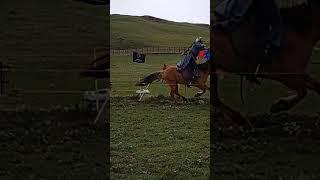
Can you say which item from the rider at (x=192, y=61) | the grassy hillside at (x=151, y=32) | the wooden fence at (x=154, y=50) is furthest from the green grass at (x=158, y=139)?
the grassy hillside at (x=151, y=32)

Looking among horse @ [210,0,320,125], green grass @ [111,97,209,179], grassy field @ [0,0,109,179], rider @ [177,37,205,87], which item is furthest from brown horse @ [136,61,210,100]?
grassy field @ [0,0,109,179]

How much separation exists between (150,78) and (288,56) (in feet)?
17.5

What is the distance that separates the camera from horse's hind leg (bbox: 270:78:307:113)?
288 inches

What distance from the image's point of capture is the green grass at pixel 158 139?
19.7 feet

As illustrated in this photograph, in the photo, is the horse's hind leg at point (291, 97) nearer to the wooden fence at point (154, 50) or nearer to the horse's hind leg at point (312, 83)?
the horse's hind leg at point (312, 83)

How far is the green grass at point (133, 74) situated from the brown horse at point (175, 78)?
118 millimetres

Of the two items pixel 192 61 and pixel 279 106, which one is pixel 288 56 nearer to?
pixel 279 106

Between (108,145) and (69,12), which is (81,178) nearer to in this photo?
(108,145)

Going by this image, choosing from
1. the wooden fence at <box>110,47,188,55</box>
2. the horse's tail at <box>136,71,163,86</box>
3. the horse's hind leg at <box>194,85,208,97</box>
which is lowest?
the horse's hind leg at <box>194,85,208,97</box>

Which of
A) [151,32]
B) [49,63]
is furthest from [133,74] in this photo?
[49,63]

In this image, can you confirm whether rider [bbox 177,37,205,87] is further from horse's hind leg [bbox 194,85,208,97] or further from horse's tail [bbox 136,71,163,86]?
horse's tail [bbox 136,71,163,86]

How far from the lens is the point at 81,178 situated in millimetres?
5539

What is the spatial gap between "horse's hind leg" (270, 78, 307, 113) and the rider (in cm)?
442

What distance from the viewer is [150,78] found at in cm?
1224
